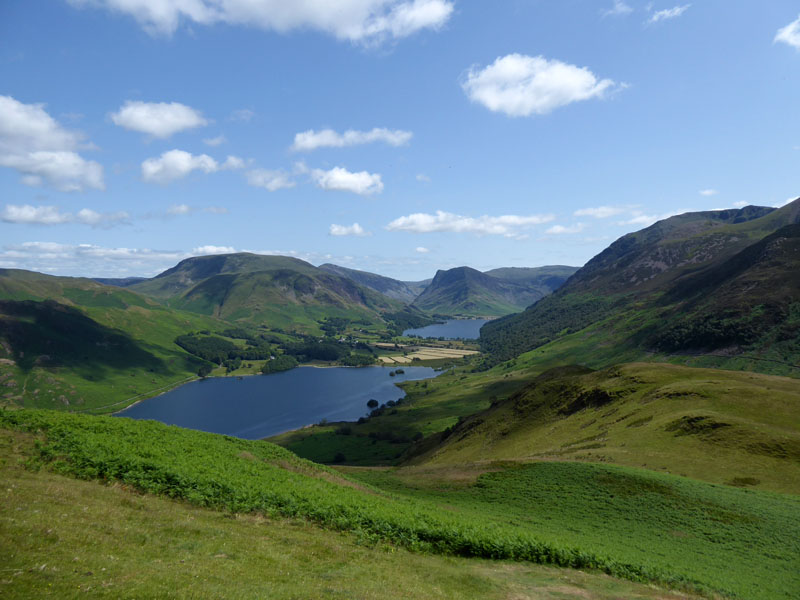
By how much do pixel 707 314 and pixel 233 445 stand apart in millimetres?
204502

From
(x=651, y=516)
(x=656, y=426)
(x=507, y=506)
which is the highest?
(x=656, y=426)

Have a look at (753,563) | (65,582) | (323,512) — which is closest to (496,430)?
(753,563)

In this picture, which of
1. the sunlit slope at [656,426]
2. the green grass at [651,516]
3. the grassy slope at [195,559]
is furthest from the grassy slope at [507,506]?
the sunlit slope at [656,426]

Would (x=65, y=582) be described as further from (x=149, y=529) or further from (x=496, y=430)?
(x=496, y=430)

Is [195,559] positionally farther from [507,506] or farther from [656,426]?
[656,426]

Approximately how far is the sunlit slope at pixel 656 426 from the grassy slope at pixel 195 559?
33.3 m

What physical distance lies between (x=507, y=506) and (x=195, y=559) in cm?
3414

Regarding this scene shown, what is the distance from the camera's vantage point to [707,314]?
178m

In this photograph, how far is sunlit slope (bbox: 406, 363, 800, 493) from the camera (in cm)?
4772

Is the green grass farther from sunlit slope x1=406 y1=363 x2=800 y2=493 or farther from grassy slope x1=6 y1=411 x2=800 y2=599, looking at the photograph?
sunlit slope x1=406 y1=363 x2=800 y2=493

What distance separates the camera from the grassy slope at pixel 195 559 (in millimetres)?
14633

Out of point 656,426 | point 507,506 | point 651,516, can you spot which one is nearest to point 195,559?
point 507,506

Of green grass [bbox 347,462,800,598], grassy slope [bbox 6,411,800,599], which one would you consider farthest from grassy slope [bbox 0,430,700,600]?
green grass [bbox 347,462,800,598]

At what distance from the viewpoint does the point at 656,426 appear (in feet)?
194
